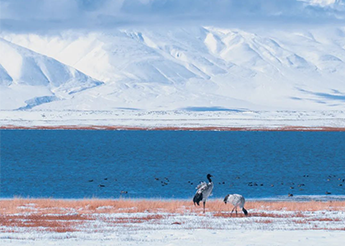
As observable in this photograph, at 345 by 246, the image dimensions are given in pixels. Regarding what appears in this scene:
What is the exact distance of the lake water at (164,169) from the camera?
145ft

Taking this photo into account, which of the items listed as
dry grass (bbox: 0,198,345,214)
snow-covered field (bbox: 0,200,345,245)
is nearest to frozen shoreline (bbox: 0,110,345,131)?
dry grass (bbox: 0,198,345,214)

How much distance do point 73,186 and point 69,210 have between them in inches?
682

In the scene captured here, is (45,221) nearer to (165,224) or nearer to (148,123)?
(165,224)

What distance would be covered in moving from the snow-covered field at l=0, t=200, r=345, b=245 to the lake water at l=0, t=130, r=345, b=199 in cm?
1070

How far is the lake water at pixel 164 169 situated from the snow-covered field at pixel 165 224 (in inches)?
421

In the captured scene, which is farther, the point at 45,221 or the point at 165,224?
the point at 45,221

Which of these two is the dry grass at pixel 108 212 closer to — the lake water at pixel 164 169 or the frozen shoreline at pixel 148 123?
the lake water at pixel 164 169

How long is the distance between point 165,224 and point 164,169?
3607 cm

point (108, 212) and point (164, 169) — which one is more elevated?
point (164, 169)

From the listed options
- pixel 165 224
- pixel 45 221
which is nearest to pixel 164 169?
pixel 45 221

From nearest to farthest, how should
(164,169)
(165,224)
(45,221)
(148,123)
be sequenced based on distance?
(165,224) → (45,221) → (164,169) → (148,123)

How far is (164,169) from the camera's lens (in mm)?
59625

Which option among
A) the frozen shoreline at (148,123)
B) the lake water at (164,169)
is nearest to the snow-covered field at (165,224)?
the lake water at (164,169)

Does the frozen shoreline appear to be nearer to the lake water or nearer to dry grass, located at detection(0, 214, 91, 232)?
the lake water
